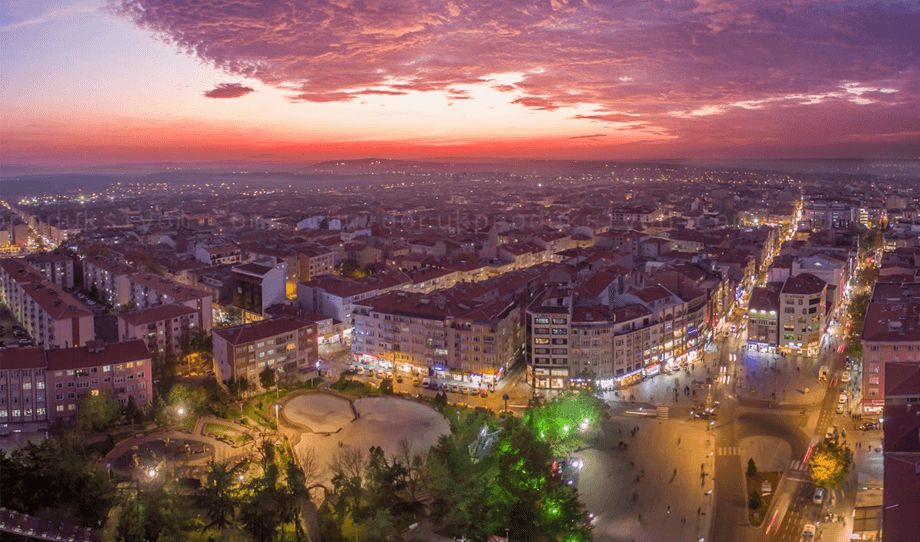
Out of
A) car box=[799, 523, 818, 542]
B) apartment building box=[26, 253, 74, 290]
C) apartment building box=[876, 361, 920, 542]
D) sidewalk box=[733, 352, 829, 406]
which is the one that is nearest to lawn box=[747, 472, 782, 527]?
car box=[799, 523, 818, 542]

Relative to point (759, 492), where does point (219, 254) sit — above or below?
above

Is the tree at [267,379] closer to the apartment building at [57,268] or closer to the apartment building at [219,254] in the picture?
the apartment building at [57,268]

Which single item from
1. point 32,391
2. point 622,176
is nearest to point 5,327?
point 32,391

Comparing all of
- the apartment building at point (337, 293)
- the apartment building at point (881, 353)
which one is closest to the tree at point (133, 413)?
the apartment building at point (337, 293)

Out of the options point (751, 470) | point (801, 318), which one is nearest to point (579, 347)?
point (751, 470)

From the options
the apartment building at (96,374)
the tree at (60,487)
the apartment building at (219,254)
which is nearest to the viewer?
the tree at (60,487)

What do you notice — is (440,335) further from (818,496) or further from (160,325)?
(818,496)

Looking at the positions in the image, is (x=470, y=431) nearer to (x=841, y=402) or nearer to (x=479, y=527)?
(x=479, y=527)
